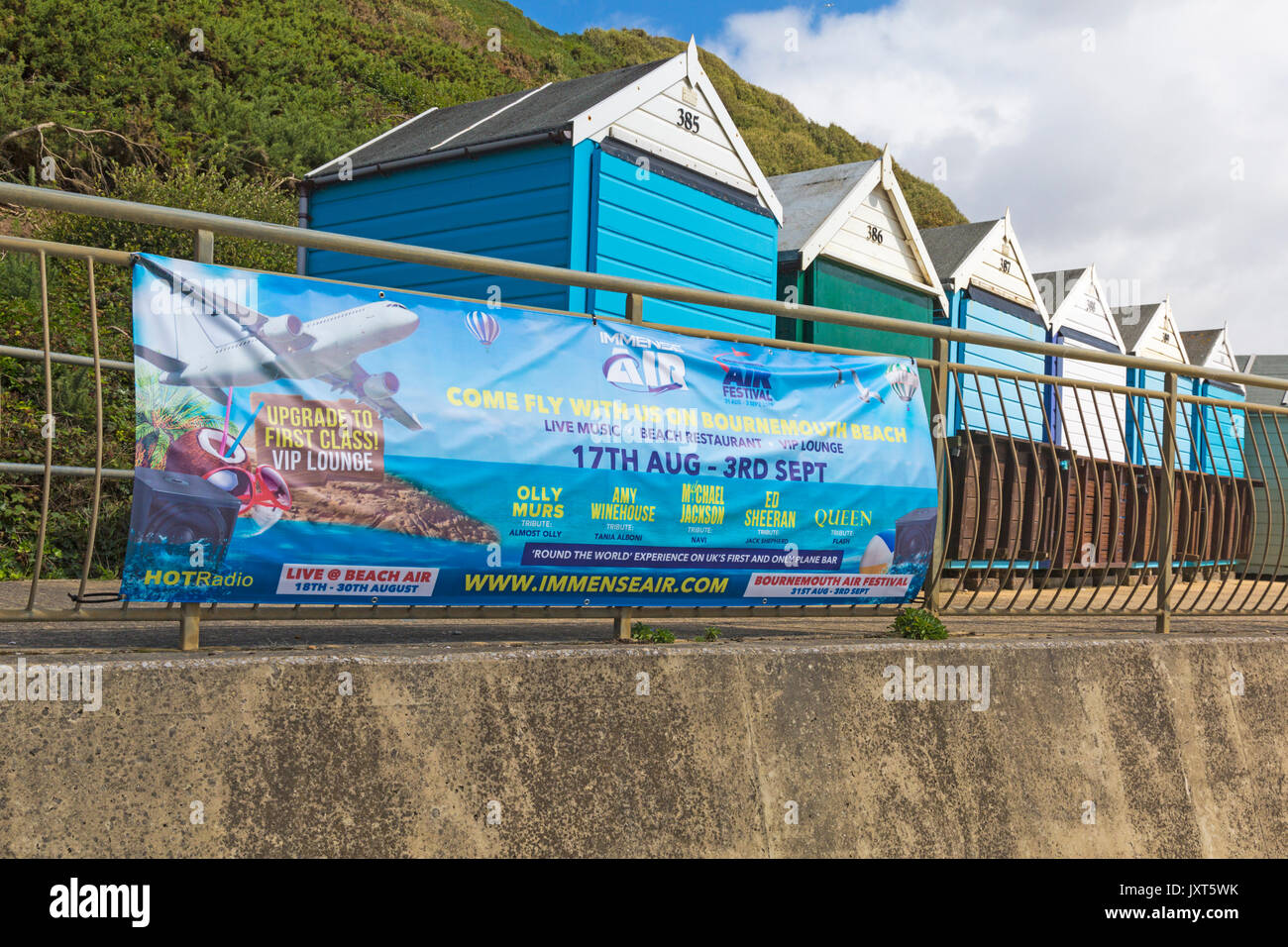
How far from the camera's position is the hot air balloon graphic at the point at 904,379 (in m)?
4.46

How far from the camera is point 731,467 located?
386cm

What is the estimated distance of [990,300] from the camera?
12852 millimetres

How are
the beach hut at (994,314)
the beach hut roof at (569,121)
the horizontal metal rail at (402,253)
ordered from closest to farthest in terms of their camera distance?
the horizontal metal rail at (402,253)
the beach hut roof at (569,121)
the beach hut at (994,314)

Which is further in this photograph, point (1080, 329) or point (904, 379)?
point (1080, 329)

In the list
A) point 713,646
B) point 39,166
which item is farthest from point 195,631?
point 39,166

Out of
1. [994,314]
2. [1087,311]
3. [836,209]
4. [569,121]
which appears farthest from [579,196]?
[1087,311]

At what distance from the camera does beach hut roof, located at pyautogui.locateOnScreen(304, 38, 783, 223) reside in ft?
25.2

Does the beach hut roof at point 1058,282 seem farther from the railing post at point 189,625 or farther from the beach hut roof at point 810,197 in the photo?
the railing post at point 189,625

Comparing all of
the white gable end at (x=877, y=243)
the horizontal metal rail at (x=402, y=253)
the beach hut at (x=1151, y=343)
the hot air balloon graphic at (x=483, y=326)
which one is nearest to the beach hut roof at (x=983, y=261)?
the white gable end at (x=877, y=243)

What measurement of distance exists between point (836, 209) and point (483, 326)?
7.79 meters

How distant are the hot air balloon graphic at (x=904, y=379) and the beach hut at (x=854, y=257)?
5346 millimetres

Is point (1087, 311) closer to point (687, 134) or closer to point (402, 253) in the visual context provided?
point (687, 134)

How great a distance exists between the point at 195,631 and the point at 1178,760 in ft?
12.3
